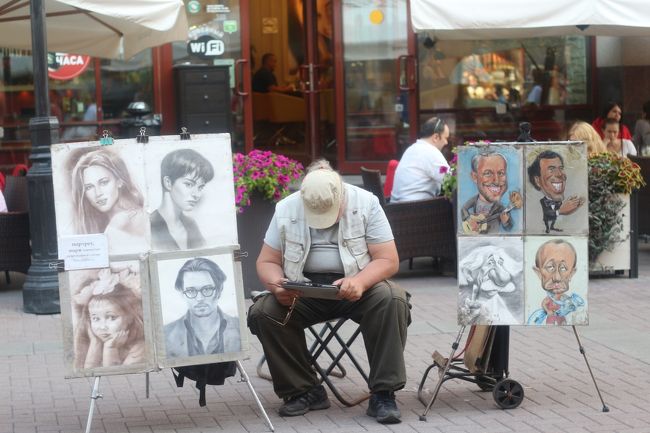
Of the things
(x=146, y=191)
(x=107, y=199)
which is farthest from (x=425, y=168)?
(x=107, y=199)

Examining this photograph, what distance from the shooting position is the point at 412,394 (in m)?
6.66

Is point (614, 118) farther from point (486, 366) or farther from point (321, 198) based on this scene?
point (321, 198)

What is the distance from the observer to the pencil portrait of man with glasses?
5969 millimetres

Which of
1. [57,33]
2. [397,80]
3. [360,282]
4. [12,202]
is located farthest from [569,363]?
[397,80]

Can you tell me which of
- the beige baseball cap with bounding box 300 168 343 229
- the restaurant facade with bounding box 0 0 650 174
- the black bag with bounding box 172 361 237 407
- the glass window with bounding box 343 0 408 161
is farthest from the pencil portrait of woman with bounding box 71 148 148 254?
the glass window with bounding box 343 0 408 161

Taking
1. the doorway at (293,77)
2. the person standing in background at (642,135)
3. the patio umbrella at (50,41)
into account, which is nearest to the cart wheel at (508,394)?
the patio umbrella at (50,41)

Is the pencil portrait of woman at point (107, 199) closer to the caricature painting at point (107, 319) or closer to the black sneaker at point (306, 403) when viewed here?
the caricature painting at point (107, 319)

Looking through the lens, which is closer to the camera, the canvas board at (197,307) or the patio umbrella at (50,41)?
the canvas board at (197,307)

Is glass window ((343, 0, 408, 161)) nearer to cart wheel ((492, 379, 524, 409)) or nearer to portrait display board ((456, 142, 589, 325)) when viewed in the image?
portrait display board ((456, 142, 589, 325))

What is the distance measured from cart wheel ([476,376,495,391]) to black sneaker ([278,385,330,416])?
0.85 meters

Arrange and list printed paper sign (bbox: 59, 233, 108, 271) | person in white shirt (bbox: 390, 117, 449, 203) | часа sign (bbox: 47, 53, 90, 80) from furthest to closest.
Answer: часа sign (bbox: 47, 53, 90, 80) → person in white shirt (bbox: 390, 117, 449, 203) → printed paper sign (bbox: 59, 233, 108, 271)

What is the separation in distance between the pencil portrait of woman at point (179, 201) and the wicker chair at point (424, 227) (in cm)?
412

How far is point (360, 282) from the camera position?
6082 millimetres

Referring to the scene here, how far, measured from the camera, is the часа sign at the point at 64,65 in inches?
553
